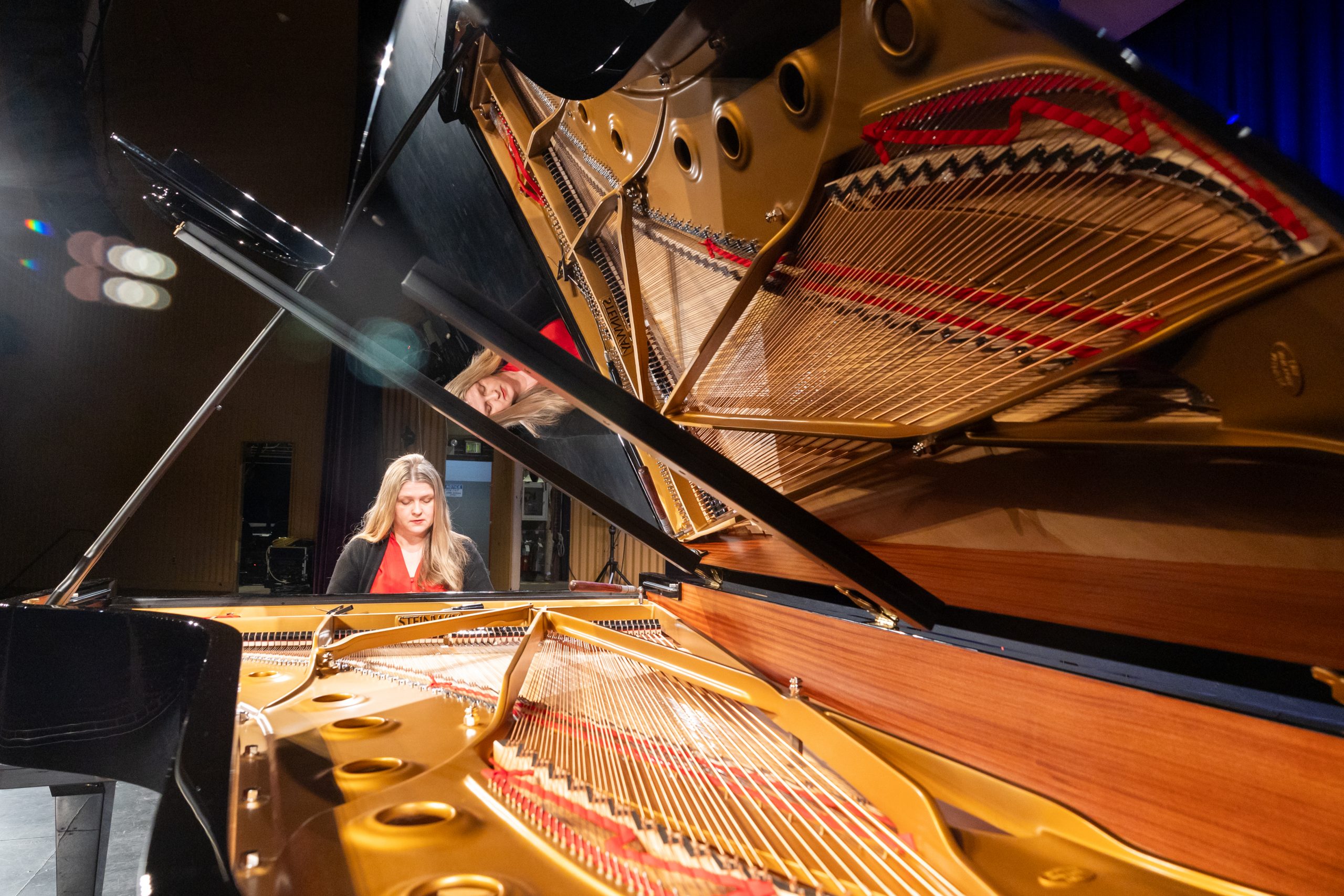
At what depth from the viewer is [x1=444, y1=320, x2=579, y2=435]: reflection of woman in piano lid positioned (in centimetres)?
814

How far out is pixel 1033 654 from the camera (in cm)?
109

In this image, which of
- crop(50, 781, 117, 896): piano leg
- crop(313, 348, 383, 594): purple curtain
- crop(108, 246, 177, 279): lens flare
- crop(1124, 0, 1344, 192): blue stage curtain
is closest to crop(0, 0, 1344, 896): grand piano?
crop(50, 781, 117, 896): piano leg

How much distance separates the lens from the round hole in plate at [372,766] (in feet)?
4.32

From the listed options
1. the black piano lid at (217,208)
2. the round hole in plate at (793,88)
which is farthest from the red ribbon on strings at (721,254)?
the black piano lid at (217,208)

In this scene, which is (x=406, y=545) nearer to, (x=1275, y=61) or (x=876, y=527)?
(x=876, y=527)

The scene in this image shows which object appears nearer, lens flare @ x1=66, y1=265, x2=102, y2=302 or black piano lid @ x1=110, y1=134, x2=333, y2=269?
black piano lid @ x1=110, y1=134, x2=333, y2=269

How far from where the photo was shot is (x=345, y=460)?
9375mm

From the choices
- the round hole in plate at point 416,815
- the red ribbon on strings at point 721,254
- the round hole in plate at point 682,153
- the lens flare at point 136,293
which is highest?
the lens flare at point 136,293

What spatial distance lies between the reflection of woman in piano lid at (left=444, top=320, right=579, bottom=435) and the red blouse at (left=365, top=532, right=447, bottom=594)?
333 cm

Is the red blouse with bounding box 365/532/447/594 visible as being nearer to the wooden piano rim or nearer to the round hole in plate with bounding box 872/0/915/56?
the wooden piano rim

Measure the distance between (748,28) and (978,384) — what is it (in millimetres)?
700

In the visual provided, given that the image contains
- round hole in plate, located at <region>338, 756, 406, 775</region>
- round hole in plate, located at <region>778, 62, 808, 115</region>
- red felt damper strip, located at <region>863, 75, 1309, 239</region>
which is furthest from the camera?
round hole in plate, located at <region>338, 756, 406, 775</region>

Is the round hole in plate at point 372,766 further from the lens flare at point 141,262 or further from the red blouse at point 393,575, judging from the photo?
the lens flare at point 141,262

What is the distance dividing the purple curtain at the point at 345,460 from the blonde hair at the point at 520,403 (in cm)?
184
